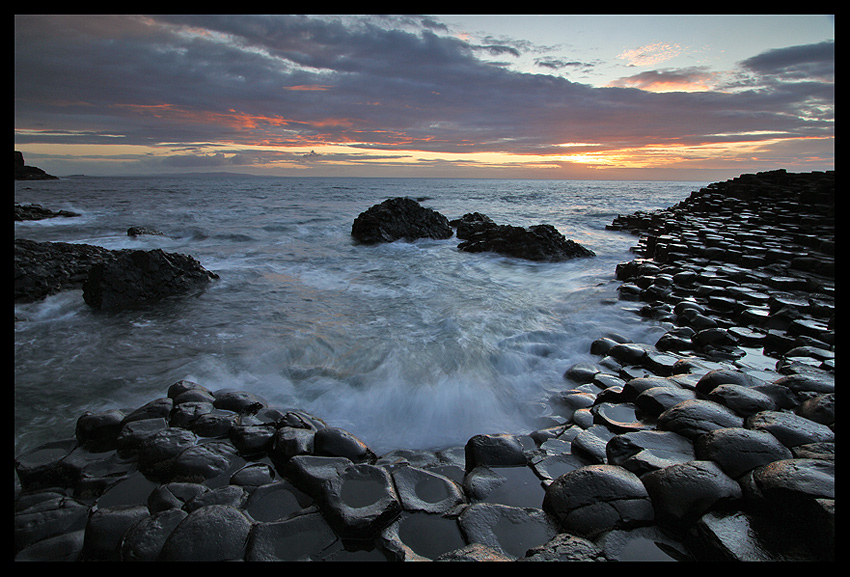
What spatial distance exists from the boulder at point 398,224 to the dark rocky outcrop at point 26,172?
245 ft

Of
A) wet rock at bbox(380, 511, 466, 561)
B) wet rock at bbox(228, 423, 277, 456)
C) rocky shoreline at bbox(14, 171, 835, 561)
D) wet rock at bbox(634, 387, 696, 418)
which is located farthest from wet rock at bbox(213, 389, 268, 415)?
wet rock at bbox(634, 387, 696, 418)

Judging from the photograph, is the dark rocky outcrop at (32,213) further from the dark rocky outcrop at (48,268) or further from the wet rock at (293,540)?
the wet rock at (293,540)

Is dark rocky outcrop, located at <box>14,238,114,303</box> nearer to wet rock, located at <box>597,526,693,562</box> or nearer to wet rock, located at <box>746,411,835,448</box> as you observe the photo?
wet rock, located at <box>597,526,693,562</box>

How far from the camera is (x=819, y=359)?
3715mm

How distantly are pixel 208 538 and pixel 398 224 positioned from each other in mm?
12979

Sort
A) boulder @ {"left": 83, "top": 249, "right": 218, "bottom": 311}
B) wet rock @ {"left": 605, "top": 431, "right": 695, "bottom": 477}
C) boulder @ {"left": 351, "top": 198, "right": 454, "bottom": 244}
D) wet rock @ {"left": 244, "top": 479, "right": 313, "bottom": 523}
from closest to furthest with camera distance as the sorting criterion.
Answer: wet rock @ {"left": 244, "top": 479, "right": 313, "bottom": 523} → wet rock @ {"left": 605, "top": 431, "right": 695, "bottom": 477} → boulder @ {"left": 83, "top": 249, "right": 218, "bottom": 311} → boulder @ {"left": 351, "top": 198, "right": 454, "bottom": 244}

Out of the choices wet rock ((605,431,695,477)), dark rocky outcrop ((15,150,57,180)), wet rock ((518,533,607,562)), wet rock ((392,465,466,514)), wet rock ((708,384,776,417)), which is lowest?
wet rock ((392,465,466,514))

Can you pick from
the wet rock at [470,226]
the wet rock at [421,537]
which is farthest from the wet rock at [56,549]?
the wet rock at [470,226]

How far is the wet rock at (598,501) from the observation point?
1.91m

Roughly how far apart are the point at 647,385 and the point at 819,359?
2003mm

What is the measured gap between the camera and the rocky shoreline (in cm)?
182

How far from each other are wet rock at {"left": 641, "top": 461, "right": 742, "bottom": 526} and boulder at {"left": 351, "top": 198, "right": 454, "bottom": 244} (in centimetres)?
1235

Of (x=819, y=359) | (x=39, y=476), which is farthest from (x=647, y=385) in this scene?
(x=39, y=476)

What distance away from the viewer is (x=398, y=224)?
1432 centimetres
